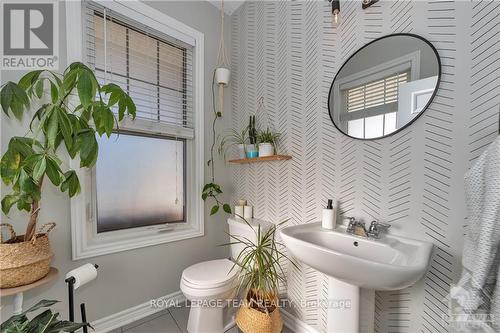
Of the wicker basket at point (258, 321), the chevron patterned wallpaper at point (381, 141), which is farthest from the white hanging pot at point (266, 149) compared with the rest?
the wicker basket at point (258, 321)

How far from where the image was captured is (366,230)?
1107 millimetres

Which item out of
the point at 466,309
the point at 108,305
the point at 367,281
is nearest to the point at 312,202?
the point at 367,281

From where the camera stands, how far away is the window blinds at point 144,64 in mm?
1429

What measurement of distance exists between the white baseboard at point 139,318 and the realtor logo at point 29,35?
65.7 inches

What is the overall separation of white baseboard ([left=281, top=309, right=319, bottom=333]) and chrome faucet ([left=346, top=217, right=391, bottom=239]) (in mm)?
766

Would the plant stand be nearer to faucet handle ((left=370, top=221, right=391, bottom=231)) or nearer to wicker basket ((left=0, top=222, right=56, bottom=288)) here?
wicker basket ((left=0, top=222, right=56, bottom=288))

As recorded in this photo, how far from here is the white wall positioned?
1.21 meters

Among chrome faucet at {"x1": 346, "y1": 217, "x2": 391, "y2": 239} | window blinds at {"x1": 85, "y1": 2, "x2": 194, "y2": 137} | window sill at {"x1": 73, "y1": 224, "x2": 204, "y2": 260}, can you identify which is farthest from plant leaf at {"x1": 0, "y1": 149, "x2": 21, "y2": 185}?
chrome faucet at {"x1": 346, "y1": 217, "x2": 391, "y2": 239}

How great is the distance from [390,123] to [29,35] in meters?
2.10

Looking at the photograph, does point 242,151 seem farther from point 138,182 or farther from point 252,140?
point 138,182

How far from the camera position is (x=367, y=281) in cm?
80

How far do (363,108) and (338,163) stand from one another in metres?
0.34

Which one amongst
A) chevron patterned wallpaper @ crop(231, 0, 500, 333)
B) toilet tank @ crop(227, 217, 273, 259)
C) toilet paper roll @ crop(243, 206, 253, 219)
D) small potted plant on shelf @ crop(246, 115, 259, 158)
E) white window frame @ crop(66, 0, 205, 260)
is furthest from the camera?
toilet paper roll @ crop(243, 206, 253, 219)

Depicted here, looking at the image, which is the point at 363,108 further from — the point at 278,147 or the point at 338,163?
the point at 278,147
